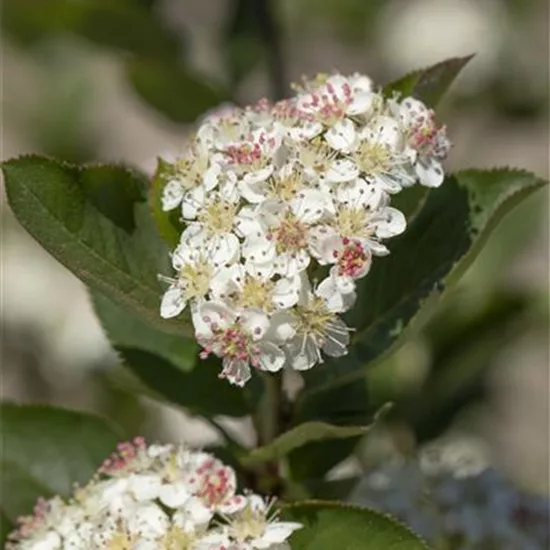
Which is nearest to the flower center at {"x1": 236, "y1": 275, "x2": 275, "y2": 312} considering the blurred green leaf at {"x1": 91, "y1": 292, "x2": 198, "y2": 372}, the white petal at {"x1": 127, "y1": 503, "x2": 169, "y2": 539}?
the white petal at {"x1": 127, "y1": 503, "x2": 169, "y2": 539}

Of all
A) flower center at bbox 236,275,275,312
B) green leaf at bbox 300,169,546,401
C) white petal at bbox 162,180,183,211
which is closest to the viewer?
flower center at bbox 236,275,275,312

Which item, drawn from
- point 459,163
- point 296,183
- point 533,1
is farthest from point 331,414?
point 533,1

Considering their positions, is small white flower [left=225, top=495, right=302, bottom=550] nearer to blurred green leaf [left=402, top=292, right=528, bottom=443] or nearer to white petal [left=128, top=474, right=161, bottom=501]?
white petal [left=128, top=474, right=161, bottom=501]

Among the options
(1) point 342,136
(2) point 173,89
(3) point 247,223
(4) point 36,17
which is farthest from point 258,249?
(4) point 36,17

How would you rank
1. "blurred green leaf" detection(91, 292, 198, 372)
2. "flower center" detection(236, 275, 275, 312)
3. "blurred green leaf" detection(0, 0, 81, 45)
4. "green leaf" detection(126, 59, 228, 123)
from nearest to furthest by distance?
"flower center" detection(236, 275, 275, 312), "blurred green leaf" detection(91, 292, 198, 372), "green leaf" detection(126, 59, 228, 123), "blurred green leaf" detection(0, 0, 81, 45)

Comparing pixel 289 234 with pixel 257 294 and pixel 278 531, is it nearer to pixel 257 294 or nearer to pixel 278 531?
Answer: pixel 257 294

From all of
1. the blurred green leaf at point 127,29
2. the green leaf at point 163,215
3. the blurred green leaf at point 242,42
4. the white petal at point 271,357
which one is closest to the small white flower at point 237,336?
the white petal at point 271,357

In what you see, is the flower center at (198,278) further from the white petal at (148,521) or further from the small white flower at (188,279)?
the white petal at (148,521)
